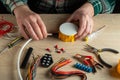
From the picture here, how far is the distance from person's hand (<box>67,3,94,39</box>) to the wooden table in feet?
0.11

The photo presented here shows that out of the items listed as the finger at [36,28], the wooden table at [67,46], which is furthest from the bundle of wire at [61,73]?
the finger at [36,28]

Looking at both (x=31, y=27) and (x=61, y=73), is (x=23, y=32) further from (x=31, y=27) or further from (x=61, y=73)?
(x=61, y=73)

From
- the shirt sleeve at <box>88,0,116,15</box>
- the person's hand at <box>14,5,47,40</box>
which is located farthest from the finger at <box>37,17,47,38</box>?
the shirt sleeve at <box>88,0,116,15</box>

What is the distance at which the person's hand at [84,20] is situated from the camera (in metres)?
0.90

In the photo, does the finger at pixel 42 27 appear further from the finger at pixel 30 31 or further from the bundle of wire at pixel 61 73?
the bundle of wire at pixel 61 73

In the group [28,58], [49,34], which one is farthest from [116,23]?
[28,58]

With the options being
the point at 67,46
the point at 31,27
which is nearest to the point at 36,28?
the point at 31,27

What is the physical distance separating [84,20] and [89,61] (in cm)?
17

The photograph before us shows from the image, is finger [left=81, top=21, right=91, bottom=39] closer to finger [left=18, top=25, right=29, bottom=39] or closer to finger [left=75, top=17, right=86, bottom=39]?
finger [left=75, top=17, right=86, bottom=39]

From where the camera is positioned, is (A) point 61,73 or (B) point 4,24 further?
(B) point 4,24

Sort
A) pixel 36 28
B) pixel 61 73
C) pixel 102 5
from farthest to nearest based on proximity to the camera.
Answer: pixel 102 5, pixel 36 28, pixel 61 73

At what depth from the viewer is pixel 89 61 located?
2.71ft

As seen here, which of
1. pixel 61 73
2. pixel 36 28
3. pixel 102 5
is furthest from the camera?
pixel 102 5

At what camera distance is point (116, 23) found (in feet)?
3.22
